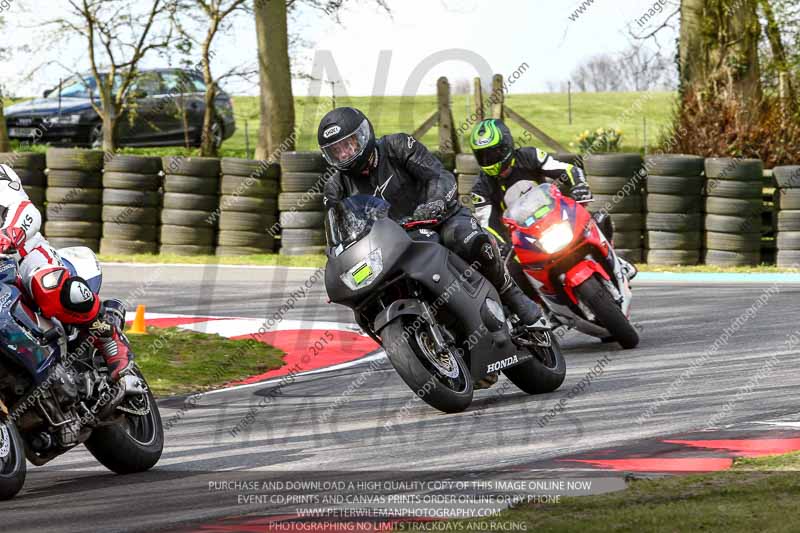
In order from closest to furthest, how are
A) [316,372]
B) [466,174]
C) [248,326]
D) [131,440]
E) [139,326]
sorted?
[131,440] < [316,372] < [139,326] < [248,326] < [466,174]

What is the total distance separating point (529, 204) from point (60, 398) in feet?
14.4

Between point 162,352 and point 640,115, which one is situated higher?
point 162,352

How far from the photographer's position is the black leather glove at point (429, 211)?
7.47m

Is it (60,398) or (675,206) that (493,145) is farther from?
(675,206)

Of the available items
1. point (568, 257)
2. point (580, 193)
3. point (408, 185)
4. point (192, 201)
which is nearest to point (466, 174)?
point (192, 201)

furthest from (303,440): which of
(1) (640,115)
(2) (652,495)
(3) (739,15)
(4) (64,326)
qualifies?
(1) (640,115)

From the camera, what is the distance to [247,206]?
709 inches

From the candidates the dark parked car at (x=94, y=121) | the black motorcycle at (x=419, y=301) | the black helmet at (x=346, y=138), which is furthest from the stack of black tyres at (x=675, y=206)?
the dark parked car at (x=94, y=121)

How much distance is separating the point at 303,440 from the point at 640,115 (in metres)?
43.5

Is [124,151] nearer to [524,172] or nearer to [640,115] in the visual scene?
[524,172]

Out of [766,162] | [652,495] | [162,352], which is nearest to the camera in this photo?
[652,495]

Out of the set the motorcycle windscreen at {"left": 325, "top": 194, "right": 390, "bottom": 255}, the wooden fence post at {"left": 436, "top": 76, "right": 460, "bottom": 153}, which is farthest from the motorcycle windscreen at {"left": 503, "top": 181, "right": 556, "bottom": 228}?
the wooden fence post at {"left": 436, "top": 76, "right": 460, "bottom": 153}

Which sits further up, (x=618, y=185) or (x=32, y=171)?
(x=32, y=171)

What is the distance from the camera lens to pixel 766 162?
1962cm
